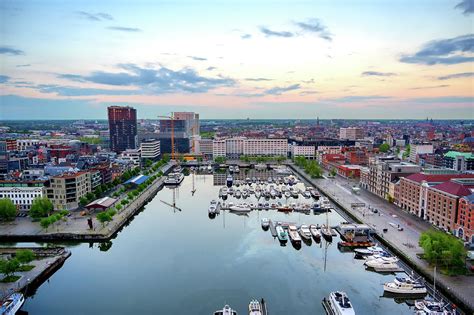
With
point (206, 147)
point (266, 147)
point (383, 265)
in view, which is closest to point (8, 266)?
point (383, 265)

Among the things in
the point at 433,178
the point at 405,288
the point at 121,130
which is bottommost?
the point at 405,288

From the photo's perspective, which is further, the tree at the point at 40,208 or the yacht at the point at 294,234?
the tree at the point at 40,208

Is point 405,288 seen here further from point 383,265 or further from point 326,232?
point 326,232

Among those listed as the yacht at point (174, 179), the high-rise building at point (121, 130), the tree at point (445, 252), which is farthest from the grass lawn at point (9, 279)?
the high-rise building at point (121, 130)

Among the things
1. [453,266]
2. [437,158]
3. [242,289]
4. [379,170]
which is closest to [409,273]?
[453,266]

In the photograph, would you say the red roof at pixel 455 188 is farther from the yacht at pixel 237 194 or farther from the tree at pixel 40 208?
the tree at pixel 40 208

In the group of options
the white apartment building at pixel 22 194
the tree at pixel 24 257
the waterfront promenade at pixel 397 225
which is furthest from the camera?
the white apartment building at pixel 22 194

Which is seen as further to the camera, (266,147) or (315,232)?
(266,147)

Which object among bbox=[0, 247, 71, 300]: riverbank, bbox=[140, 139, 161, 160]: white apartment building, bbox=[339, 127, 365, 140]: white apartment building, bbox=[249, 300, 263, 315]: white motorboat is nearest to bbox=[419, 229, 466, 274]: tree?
bbox=[249, 300, 263, 315]: white motorboat
